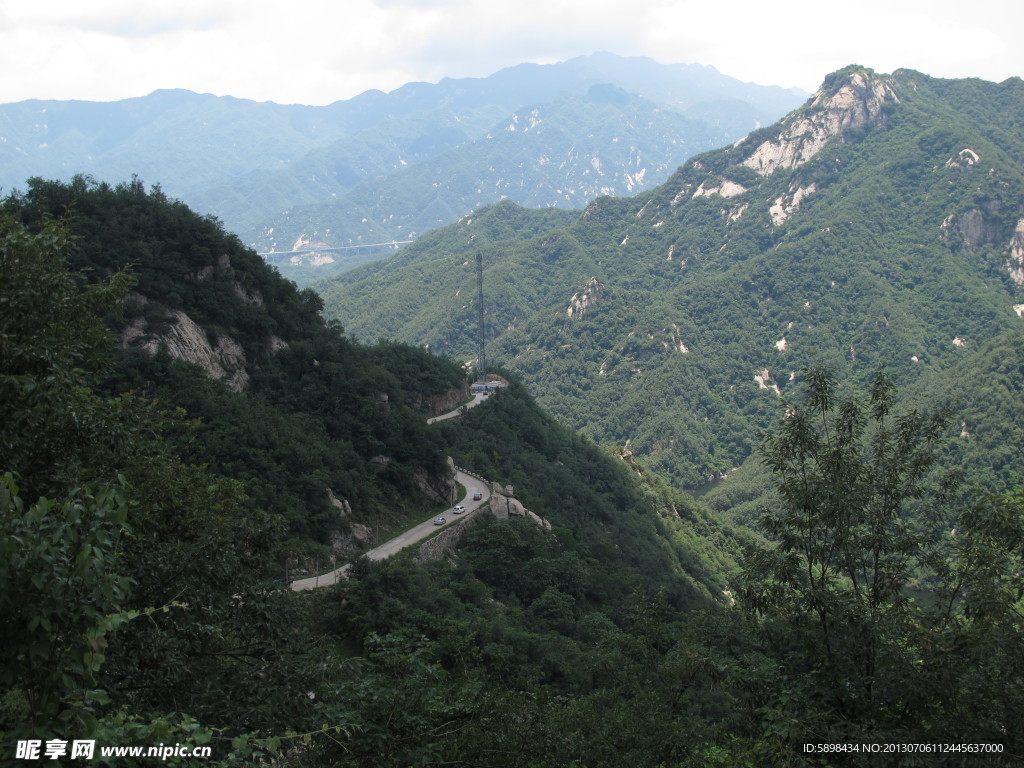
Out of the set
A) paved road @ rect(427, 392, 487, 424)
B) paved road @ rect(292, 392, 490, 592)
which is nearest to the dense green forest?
paved road @ rect(292, 392, 490, 592)

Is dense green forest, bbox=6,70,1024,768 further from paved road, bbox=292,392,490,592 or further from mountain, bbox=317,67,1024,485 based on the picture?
mountain, bbox=317,67,1024,485

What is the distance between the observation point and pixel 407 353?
65.1 m

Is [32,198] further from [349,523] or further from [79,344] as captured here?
[79,344]

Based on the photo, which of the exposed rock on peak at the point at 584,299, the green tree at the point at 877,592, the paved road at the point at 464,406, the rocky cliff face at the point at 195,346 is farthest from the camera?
the exposed rock on peak at the point at 584,299

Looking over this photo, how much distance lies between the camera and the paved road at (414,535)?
29.9 meters

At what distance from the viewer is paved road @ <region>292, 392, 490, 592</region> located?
98.2 feet

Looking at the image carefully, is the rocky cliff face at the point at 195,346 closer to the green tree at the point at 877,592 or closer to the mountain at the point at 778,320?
the green tree at the point at 877,592

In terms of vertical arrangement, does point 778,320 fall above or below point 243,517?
above

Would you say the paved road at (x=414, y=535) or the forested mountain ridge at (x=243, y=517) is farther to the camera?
the paved road at (x=414, y=535)

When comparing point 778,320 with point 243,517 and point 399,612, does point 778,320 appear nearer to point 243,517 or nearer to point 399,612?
point 399,612

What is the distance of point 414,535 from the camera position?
3781 centimetres

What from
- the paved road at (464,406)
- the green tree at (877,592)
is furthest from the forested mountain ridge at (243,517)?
the green tree at (877,592)

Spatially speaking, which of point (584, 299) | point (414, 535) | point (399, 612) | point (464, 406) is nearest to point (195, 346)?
point (414, 535)

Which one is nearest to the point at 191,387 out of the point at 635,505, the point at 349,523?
the point at 349,523
